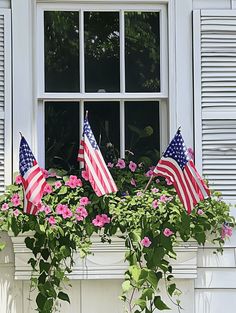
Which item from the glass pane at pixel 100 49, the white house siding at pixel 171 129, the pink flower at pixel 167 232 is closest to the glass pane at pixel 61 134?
the white house siding at pixel 171 129

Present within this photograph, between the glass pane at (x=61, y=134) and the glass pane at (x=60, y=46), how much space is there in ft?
0.56

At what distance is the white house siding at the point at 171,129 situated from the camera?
446 centimetres

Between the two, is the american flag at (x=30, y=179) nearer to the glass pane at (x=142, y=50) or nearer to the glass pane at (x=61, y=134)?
the glass pane at (x=61, y=134)

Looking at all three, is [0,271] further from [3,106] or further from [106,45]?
[106,45]

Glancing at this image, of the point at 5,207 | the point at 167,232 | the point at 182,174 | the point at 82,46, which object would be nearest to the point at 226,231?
the point at 167,232

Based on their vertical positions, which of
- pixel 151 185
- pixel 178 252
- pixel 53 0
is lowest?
pixel 178 252

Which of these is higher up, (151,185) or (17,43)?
(17,43)

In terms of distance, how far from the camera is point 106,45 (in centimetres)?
467

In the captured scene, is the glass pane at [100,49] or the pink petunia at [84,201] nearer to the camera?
the pink petunia at [84,201]

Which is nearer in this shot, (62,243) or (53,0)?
(62,243)

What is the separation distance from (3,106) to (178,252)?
4.40 ft

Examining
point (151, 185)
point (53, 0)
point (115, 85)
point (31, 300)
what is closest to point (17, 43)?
point (53, 0)

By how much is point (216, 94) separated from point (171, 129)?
1.12 ft

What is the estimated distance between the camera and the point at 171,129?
4.58m
